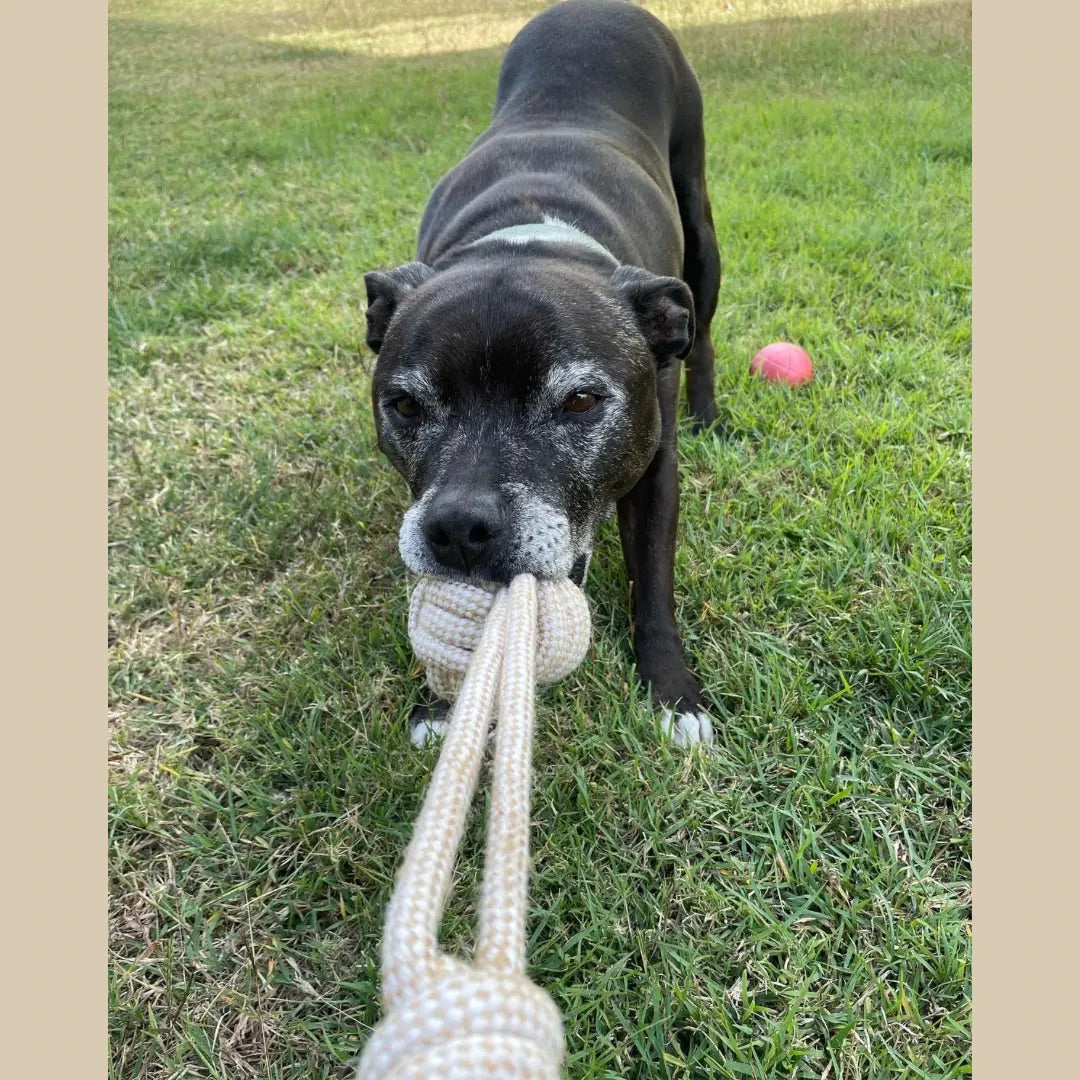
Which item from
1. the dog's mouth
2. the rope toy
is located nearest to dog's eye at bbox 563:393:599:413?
the dog's mouth

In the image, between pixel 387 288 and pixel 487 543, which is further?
pixel 387 288

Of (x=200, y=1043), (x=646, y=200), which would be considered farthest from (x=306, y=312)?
(x=200, y=1043)

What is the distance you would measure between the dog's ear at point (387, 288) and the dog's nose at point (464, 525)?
0.98 meters

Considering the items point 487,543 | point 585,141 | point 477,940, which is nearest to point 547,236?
point 585,141

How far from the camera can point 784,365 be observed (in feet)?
14.5

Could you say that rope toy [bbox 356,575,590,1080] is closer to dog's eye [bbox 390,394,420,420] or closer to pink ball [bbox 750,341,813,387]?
dog's eye [bbox 390,394,420,420]

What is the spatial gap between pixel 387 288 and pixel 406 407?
588 mm

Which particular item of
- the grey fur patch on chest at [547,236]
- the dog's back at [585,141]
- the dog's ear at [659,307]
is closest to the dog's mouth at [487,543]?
the dog's ear at [659,307]

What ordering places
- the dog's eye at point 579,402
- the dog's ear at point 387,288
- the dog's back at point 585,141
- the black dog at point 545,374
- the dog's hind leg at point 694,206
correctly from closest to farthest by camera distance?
the black dog at point 545,374
the dog's eye at point 579,402
the dog's ear at point 387,288
the dog's back at point 585,141
the dog's hind leg at point 694,206

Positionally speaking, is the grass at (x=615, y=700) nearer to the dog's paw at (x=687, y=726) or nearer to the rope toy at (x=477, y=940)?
the dog's paw at (x=687, y=726)

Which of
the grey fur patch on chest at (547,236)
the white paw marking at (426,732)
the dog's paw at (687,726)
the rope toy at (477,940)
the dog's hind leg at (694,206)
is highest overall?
the rope toy at (477,940)

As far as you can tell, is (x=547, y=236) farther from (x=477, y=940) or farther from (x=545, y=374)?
(x=477, y=940)

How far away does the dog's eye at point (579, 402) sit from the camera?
2566 millimetres

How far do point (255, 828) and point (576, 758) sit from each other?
94cm
